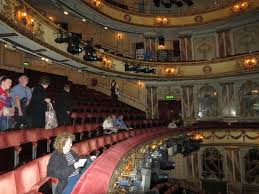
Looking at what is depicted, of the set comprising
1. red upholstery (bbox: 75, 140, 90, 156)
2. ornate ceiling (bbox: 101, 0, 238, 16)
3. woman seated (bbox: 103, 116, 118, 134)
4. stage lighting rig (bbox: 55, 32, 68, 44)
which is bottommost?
red upholstery (bbox: 75, 140, 90, 156)

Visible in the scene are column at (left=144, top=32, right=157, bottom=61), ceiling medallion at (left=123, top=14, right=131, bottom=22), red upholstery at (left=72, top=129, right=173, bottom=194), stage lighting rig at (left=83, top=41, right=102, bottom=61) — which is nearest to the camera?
red upholstery at (left=72, top=129, right=173, bottom=194)

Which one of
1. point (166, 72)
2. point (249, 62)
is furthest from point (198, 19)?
point (249, 62)

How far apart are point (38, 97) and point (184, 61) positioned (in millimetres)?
11194

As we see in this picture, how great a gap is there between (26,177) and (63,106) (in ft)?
9.16

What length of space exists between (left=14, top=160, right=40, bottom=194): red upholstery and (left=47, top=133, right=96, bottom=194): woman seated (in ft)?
0.42

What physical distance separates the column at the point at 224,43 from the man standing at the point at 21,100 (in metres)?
12.4

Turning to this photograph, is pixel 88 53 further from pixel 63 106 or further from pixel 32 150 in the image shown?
pixel 32 150

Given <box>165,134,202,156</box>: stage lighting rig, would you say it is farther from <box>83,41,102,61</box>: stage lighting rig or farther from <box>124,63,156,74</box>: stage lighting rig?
<box>124,63,156,74</box>: stage lighting rig

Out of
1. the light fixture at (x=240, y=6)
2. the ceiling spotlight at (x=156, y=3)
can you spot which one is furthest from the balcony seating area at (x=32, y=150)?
the ceiling spotlight at (x=156, y=3)

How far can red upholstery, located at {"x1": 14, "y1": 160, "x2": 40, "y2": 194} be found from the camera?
7.04 feet

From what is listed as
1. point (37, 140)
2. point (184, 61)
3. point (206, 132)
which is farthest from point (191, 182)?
point (37, 140)

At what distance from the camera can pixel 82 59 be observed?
9.47m

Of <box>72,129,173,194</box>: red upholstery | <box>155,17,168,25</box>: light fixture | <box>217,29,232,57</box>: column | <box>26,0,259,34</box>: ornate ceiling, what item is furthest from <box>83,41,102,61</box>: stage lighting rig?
<box>217,29,232,57</box>: column

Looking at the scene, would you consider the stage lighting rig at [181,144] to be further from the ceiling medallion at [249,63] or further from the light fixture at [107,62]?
the ceiling medallion at [249,63]
